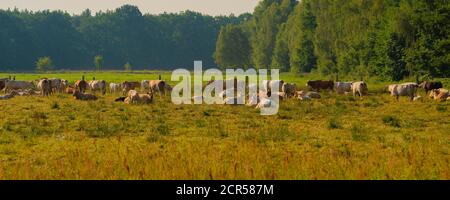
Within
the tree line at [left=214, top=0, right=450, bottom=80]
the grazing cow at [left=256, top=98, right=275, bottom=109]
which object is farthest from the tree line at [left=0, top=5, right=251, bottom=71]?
the grazing cow at [left=256, top=98, right=275, bottom=109]

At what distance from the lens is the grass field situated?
8.43 metres

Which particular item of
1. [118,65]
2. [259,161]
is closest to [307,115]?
[259,161]

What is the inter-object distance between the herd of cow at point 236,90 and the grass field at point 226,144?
4.37 meters

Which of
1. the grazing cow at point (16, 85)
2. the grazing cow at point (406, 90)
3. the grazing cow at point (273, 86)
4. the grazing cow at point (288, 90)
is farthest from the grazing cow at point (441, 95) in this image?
the grazing cow at point (16, 85)

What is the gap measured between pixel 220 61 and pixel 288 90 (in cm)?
6704

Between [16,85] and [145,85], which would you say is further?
[145,85]

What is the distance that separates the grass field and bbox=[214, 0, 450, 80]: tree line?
17.8 meters

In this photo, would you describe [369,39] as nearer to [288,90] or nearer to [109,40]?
[288,90]

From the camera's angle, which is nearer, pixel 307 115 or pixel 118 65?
pixel 307 115

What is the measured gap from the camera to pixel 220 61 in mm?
98312

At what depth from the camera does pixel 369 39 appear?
49.6m

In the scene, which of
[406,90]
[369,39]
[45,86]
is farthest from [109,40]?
[406,90]

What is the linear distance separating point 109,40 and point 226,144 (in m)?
155
